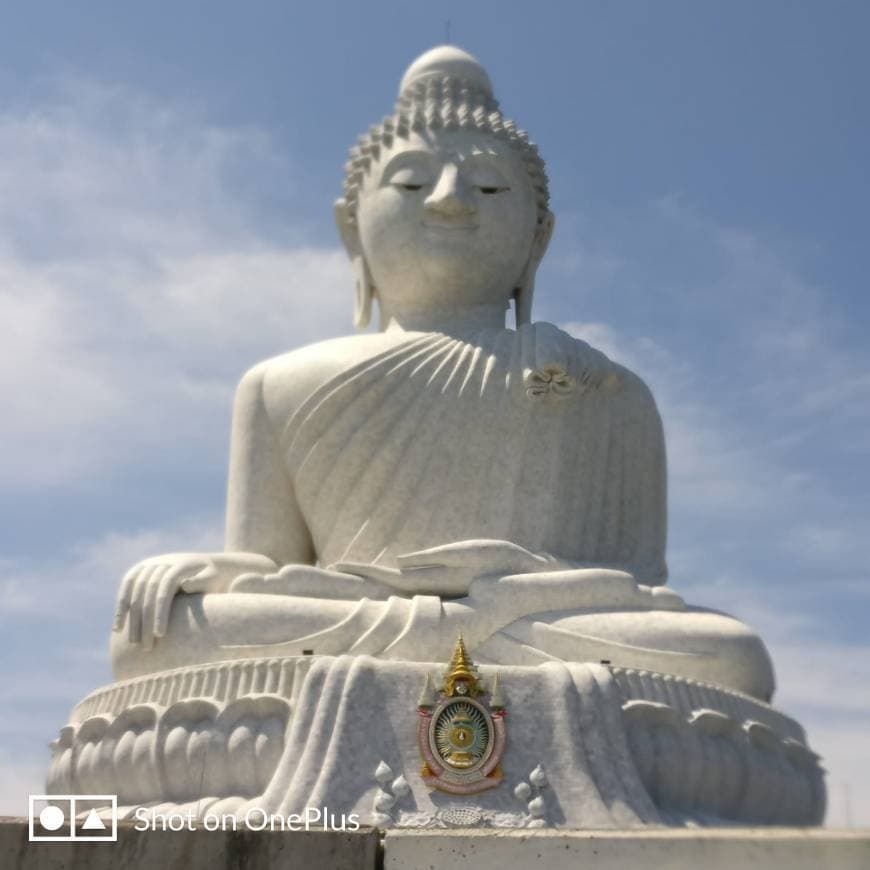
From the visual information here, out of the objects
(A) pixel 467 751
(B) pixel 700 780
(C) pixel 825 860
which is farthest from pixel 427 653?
(C) pixel 825 860

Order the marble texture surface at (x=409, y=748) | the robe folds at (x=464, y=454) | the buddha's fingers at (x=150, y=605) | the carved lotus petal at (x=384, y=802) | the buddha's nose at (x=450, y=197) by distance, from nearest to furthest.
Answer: the carved lotus petal at (x=384, y=802) < the marble texture surface at (x=409, y=748) < the buddha's fingers at (x=150, y=605) < the robe folds at (x=464, y=454) < the buddha's nose at (x=450, y=197)

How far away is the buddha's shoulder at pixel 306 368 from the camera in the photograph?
9121 mm

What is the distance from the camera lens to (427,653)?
24.8ft

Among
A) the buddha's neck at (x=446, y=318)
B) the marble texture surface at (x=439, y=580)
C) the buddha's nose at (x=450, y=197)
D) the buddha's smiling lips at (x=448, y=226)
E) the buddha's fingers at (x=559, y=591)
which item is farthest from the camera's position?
the buddha's neck at (x=446, y=318)

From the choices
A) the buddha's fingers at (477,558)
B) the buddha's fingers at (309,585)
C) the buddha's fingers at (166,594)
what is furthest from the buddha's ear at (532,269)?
the buddha's fingers at (166,594)

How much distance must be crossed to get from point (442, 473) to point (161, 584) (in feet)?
5.87

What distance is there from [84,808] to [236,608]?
127 centimetres

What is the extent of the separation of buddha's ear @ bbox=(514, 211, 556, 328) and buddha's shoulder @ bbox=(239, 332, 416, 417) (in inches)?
46.2

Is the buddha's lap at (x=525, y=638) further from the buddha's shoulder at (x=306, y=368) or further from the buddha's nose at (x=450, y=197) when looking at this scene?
the buddha's nose at (x=450, y=197)

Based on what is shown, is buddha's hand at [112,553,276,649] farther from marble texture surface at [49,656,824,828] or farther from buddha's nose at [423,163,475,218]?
buddha's nose at [423,163,475,218]

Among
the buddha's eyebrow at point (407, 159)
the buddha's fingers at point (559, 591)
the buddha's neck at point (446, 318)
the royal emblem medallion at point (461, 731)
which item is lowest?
the royal emblem medallion at point (461, 731)

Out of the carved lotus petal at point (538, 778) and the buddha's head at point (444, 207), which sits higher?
the buddha's head at point (444, 207)

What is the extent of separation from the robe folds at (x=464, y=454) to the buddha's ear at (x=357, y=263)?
1.13 meters

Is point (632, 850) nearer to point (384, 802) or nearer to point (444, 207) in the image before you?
point (384, 802)
